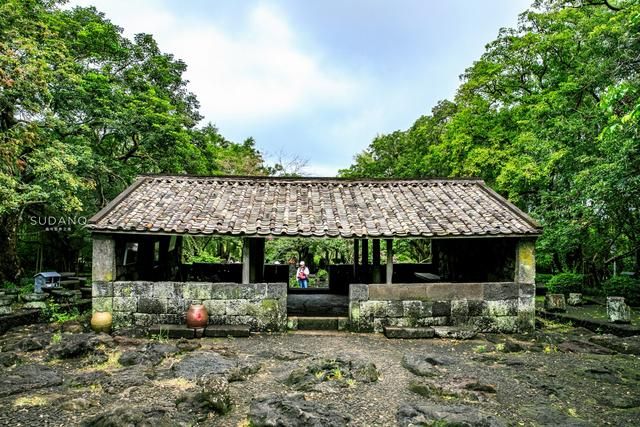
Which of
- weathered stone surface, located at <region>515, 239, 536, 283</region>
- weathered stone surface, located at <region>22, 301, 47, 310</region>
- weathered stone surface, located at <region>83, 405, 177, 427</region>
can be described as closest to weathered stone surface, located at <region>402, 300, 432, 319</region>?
weathered stone surface, located at <region>515, 239, 536, 283</region>

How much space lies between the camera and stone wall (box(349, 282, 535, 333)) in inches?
362

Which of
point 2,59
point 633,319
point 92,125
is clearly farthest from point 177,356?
point 633,319

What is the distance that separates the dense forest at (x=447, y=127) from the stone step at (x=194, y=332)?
4853 millimetres

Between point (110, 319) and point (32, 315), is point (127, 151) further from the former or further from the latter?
point (110, 319)

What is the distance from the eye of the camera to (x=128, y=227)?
8.71 meters

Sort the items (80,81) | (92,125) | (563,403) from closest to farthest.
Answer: (563,403) < (80,81) < (92,125)

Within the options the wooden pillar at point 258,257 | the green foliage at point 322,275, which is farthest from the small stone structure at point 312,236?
the green foliage at point 322,275

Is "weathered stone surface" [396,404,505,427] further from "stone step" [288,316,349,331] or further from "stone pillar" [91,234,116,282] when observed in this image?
"stone pillar" [91,234,116,282]

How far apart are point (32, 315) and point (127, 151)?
27.4ft

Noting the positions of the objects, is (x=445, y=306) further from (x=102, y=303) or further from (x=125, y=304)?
(x=102, y=303)

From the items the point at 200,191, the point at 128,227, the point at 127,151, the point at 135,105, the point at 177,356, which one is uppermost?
the point at 135,105

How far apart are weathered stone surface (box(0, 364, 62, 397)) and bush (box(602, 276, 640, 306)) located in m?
14.3

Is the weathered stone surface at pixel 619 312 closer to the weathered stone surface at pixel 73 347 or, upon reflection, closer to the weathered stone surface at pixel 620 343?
the weathered stone surface at pixel 620 343

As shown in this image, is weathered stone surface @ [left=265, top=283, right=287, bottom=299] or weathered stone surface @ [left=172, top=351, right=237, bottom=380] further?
weathered stone surface @ [left=265, top=283, right=287, bottom=299]
